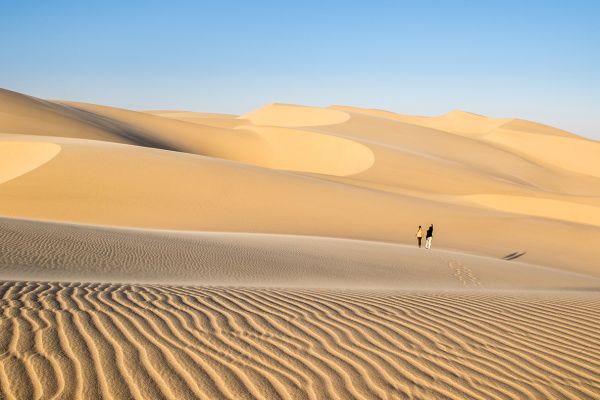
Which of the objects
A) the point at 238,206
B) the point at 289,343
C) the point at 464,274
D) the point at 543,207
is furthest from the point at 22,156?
the point at 543,207

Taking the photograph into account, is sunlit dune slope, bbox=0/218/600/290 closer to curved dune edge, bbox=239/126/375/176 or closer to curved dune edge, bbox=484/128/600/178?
curved dune edge, bbox=239/126/375/176

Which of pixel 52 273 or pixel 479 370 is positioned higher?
pixel 479 370

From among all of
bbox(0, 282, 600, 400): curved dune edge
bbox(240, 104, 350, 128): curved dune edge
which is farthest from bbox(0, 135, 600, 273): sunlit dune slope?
bbox(240, 104, 350, 128): curved dune edge

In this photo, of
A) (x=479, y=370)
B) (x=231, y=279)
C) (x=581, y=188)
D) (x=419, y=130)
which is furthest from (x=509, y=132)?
(x=479, y=370)

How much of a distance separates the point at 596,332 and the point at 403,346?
2601 mm

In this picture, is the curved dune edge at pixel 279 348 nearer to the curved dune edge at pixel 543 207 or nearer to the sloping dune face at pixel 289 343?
the sloping dune face at pixel 289 343

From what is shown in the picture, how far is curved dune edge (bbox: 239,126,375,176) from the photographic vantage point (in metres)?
48.1

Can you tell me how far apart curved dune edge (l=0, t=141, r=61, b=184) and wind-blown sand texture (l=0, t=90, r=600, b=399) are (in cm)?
13

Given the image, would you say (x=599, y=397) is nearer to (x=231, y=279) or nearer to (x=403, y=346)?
(x=403, y=346)

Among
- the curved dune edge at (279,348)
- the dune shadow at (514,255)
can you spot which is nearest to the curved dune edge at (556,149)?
the dune shadow at (514,255)

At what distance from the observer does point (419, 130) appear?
72000 mm

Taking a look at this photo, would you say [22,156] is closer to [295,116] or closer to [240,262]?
[240,262]

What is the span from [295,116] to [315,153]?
29.9m

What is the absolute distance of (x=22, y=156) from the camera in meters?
28.7
